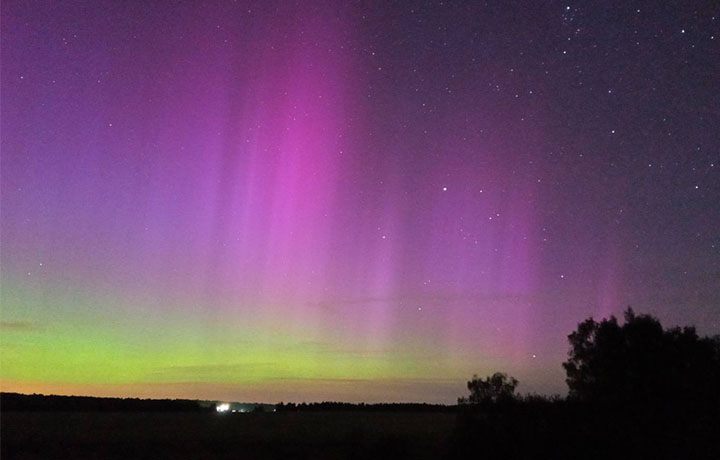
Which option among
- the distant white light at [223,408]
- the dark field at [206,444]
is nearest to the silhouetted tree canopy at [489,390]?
the dark field at [206,444]

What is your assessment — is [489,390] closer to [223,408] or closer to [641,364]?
[641,364]

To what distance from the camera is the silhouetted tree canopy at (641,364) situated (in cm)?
2795

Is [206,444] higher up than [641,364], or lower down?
lower down

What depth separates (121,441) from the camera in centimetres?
4725

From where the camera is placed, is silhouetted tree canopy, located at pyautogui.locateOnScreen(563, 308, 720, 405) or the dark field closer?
silhouetted tree canopy, located at pyautogui.locateOnScreen(563, 308, 720, 405)

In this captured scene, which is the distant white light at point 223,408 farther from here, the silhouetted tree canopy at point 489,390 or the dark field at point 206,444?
the silhouetted tree canopy at point 489,390

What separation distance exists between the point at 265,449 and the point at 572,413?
22.2 metres

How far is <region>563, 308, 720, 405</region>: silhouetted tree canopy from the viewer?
Answer: 28.0 meters

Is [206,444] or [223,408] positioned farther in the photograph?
[223,408]

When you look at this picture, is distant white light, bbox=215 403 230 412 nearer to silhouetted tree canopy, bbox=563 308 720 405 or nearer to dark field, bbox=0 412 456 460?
dark field, bbox=0 412 456 460

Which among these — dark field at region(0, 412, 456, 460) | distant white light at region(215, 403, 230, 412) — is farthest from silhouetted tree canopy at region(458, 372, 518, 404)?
distant white light at region(215, 403, 230, 412)

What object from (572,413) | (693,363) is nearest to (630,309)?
(693,363)

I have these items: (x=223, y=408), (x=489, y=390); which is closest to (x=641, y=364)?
(x=489, y=390)

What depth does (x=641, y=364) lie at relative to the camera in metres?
31.0
